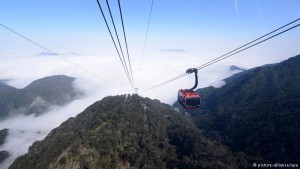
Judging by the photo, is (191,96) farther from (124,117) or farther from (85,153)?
(124,117)

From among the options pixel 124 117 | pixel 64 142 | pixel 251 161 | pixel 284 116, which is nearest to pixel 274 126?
pixel 284 116

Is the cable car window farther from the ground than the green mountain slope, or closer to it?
farther from the ground

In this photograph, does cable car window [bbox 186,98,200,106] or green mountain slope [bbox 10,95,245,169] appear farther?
green mountain slope [bbox 10,95,245,169]

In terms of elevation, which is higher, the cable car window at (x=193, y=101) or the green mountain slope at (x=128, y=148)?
the cable car window at (x=193, y=101)

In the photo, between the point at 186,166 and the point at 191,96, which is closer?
the point at 191,96

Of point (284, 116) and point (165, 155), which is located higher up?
point (284, 116)

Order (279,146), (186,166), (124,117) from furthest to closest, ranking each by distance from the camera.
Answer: (124,117), (279,146), (186,166)

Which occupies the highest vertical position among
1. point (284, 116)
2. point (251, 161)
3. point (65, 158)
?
point (284, 116)

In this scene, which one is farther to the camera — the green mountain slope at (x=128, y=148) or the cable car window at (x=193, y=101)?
the green mountain slope at (x=128, y=148)
